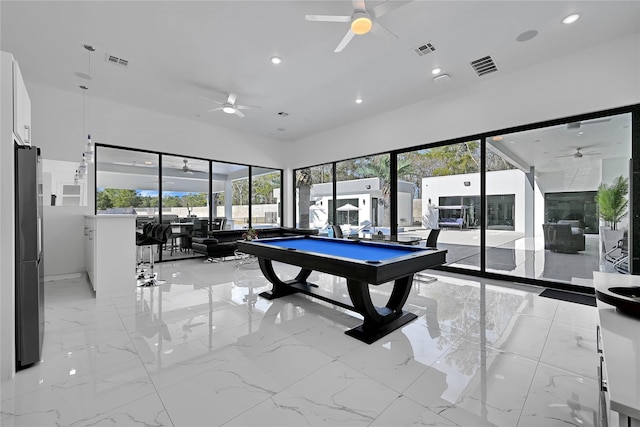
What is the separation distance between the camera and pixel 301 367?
228cm

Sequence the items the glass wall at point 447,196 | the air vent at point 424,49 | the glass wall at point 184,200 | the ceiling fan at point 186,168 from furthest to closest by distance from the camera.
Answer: the ceiling fan at point 186,168, the glass wall at point 184,200, the glass wall at point 447,196, the air vent at point 424,49

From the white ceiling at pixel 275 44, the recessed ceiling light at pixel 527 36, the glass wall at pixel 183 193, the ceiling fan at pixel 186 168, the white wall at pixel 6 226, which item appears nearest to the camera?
the white wall at pixel 6 226

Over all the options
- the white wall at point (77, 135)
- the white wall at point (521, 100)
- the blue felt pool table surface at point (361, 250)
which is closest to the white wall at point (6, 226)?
the blue felt pool table surface at point (361, 250)

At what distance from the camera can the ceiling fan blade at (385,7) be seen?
2.80 m

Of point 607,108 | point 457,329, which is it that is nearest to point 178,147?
point 457,329

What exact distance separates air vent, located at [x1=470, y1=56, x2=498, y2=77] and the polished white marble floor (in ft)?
12.1

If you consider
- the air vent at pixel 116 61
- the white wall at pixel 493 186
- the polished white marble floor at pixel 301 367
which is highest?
the air vent at pixel 116 61

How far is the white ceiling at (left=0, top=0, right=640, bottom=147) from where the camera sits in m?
3.31

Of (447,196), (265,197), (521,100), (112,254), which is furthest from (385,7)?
(265,197)

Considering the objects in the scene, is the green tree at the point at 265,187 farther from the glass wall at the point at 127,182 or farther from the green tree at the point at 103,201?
the green tree at the point at 103,201

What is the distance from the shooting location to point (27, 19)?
136 inches

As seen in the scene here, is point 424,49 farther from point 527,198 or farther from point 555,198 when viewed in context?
point 555,198

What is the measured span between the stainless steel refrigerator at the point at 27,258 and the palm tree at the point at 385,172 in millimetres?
6044

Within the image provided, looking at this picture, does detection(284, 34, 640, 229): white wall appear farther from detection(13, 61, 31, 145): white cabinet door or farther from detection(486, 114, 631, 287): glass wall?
detection(13, 61, 31, 145): white cabinet door
